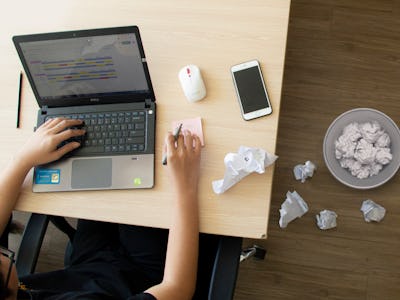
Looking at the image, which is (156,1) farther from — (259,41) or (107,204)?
(107,204)

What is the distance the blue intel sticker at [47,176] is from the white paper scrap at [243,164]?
0.39 meters

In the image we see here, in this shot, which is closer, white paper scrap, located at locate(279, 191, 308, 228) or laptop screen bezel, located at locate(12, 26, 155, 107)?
laptop screen bezel, located at locate(12, 26, 155, 107)

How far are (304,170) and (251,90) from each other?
603 mm

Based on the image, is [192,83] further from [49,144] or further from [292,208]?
[292,208]

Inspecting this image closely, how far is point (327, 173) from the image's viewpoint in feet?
4.61

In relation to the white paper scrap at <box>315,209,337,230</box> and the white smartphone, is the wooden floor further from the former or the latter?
the white smartphone

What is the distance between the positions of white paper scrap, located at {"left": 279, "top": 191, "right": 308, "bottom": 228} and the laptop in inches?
26.1

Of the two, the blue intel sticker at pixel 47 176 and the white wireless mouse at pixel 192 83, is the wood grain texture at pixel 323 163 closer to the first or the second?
the white wireless mouse at pixel 192 83

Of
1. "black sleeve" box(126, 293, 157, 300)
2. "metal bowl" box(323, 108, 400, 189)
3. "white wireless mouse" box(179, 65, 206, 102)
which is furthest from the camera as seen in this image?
"metal bowl" box(323, 108, 400, 189)

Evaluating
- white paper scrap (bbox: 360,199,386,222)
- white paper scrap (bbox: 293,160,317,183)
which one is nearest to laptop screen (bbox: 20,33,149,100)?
white paper scrap (bbox: 293,160,317,183)

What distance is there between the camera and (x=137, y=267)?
1025 millimetres

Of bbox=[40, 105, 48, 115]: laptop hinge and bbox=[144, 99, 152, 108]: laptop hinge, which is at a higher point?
bbox=[144, 99, 152, 108]: laptop hinge

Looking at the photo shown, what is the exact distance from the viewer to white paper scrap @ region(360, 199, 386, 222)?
1340mm

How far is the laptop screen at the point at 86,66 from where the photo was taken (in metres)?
0.83
